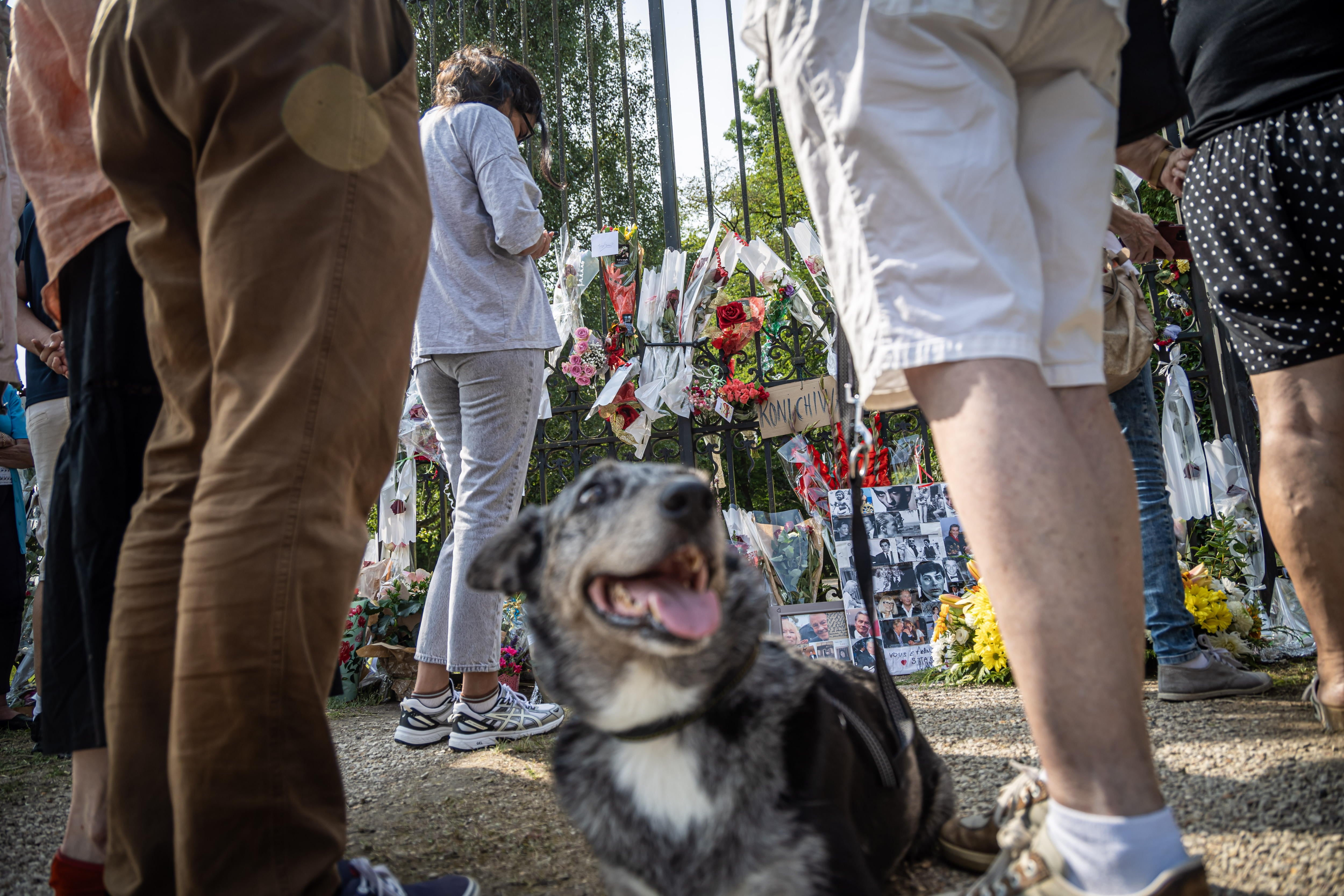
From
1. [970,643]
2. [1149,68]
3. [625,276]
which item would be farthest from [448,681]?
[625,276]

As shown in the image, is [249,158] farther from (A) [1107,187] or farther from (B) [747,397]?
(B) [747,397]

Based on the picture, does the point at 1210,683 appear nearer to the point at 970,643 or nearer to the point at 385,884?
the point at 970,643

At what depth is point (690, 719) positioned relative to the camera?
4.67 ft

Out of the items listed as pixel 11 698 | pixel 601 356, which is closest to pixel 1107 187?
pixel 601 356

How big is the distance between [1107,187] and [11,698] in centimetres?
630

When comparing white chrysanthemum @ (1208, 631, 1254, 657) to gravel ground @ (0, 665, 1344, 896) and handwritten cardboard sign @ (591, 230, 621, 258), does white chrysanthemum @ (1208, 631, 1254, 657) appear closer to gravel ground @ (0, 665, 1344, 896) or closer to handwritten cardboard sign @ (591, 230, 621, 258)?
gravel ground @ (0, 665, 1344, 896)

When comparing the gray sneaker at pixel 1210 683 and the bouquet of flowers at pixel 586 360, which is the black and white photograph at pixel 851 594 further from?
the bouquet of flowers at pixel 586 360

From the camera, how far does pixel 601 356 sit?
5.70 metres

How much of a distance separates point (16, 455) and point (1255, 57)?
5.53 meters

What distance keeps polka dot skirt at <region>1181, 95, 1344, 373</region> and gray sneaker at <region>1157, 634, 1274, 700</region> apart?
122 cm

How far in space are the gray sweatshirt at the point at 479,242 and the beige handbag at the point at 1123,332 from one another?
83.4 inches

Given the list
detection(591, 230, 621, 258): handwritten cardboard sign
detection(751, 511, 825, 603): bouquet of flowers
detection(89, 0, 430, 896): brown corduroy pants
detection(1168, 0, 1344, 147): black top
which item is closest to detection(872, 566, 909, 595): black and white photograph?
detection(751, 511, 825, 603): bouquet of flowers

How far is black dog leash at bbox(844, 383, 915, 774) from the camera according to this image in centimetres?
156

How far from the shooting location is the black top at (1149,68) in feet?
5.64
